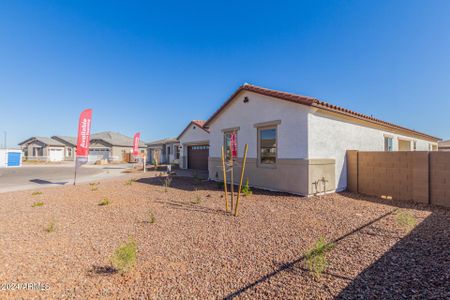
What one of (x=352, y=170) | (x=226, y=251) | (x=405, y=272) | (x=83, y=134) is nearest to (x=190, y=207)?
(x=226, y=251)

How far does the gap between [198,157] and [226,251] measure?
55.7ft

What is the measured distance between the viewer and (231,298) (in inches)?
101

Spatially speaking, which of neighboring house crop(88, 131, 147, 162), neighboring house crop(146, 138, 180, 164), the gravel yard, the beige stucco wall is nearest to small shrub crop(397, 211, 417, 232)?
the gravel yard

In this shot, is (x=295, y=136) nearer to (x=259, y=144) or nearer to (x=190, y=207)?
(x=259, y=144)

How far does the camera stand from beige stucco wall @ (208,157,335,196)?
7.91m

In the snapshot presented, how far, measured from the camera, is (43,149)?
3731cm

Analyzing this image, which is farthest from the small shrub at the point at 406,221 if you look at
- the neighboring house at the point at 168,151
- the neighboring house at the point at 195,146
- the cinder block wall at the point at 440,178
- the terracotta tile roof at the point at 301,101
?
the neighboring house at the point at 168,151

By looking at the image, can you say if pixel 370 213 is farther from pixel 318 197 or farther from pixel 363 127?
pixel 363 127

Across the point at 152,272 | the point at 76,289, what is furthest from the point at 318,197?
the point at 76,289

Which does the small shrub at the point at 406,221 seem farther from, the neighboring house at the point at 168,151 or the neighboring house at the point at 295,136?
the neighboring house at the point at 168,151

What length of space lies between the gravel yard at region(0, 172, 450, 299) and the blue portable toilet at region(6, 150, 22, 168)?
26.3 m

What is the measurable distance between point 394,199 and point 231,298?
27.0 ft

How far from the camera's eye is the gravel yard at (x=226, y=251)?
8.96ft

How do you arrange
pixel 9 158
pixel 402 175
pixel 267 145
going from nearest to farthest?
1. pixel 402 175
2. pixel 267 145
3. pixel 9 158
